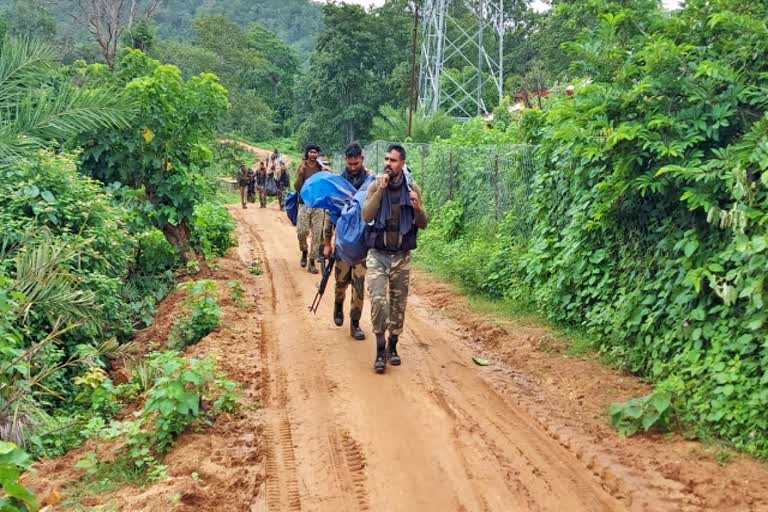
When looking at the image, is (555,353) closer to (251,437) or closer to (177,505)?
(251,437)

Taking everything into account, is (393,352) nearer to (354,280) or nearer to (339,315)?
(354,280)

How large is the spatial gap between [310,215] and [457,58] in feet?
116

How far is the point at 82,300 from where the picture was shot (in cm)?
644

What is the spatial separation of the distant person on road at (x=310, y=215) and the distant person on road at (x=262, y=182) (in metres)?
12.3

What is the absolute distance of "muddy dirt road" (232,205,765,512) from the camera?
4129 millimetres

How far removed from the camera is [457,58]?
44.1 meters

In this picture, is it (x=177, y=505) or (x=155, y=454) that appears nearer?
(x=177, y=505)

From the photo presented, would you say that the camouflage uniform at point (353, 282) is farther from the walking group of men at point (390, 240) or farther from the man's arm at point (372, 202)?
the man's arm at point (372, 202)

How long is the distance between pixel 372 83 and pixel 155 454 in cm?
3546

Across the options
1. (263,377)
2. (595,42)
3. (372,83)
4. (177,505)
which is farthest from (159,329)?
(372,83)

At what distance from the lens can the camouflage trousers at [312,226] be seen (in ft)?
34.9

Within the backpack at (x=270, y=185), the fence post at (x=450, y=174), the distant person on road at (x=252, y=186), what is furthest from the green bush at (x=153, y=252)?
the distant person on road at (x=252, y=186)

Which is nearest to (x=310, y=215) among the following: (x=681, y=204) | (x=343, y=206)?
(x=343, y=206)

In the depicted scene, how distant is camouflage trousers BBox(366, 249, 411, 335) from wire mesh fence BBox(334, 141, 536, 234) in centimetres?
368
